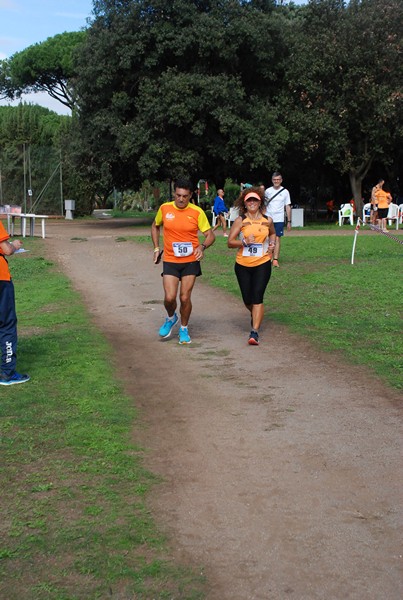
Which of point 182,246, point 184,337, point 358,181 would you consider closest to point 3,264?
point 182,246

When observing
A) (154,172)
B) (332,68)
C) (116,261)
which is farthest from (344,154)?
(116,261)

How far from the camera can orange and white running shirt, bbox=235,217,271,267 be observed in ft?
29.3

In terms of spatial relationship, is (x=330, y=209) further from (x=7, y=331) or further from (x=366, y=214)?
(x=7, y=331)

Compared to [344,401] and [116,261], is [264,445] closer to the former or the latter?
[344,401]

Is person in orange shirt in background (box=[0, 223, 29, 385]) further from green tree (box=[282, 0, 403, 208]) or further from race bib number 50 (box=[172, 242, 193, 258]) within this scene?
green tree (box=[282, 0, 403, 208])

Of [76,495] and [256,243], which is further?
[256,243]

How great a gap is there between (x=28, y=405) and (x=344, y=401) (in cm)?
254

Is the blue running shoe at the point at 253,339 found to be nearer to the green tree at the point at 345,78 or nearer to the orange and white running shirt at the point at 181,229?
the orange and white running shirt at the point at 181,229

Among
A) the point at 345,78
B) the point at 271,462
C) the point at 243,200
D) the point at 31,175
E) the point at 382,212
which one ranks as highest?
the point at 345,78

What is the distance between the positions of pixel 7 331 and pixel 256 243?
10.8ft

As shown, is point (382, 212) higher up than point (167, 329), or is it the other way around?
point (382, 212)

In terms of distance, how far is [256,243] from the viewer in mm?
8922

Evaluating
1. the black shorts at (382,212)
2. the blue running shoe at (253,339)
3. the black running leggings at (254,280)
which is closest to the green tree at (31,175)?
the black shorts at (382,212)

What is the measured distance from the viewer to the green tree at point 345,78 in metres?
29.9
